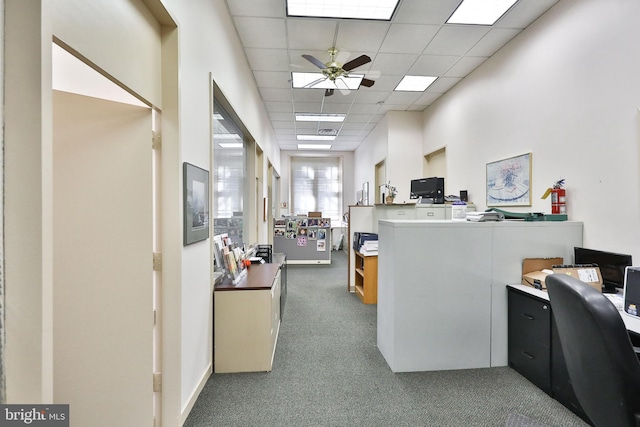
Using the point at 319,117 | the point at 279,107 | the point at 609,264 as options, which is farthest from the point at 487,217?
the point at 319,117

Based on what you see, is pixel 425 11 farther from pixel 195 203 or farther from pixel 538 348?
pixel 538 348

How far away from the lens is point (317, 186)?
959cm

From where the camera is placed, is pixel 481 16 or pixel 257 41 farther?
pixel 257 41

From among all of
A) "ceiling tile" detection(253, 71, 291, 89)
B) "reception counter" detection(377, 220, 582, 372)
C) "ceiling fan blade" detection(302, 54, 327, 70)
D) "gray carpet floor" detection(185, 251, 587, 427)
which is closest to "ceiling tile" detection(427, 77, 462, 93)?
"ceiling fan blade" detection(302, 54, 327, 70)

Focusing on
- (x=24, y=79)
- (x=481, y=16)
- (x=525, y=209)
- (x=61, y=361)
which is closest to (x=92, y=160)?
(x=24, y=79)

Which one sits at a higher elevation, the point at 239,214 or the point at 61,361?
the point at 239,214

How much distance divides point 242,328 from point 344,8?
3158 mm

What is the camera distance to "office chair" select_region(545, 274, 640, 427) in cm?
104

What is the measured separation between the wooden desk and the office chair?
1.88 metres

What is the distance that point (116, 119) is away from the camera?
1.51 metres

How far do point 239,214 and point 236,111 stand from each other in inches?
58.0

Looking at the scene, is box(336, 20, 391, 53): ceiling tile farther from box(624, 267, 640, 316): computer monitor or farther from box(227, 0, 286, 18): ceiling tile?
box(624, 267, 640, 316): computer monitor

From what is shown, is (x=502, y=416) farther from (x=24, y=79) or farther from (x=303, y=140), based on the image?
(x=303, y=140)

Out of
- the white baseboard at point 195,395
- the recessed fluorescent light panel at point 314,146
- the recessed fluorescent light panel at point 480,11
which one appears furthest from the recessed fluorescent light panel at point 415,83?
the white baseboard at point 195,395
